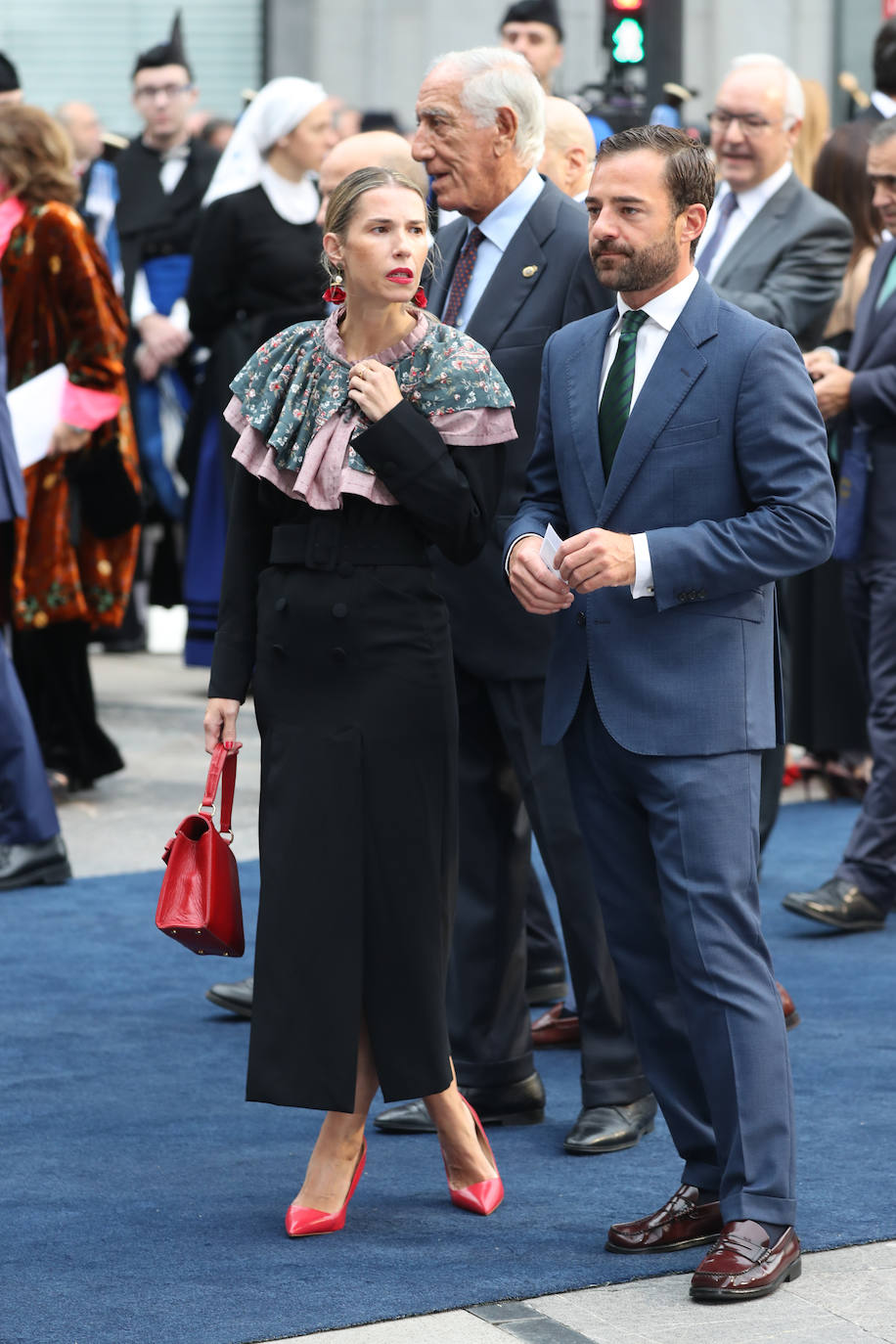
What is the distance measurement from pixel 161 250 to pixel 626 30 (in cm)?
254

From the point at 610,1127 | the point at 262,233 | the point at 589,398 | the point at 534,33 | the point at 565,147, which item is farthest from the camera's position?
the point at 534,33

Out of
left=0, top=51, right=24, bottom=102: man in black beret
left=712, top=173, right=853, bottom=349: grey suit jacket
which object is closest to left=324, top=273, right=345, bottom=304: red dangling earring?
left=712, top=173, right=853, bottom=349: grey suit jacket

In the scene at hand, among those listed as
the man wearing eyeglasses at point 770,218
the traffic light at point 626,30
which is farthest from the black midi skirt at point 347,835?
the traffic light at point 626,30

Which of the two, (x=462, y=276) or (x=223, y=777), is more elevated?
(x=462, y=276)

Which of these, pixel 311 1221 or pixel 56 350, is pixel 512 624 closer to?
pixel 311 1221

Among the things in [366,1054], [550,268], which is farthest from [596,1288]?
[550,268]

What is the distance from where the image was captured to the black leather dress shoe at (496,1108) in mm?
4777

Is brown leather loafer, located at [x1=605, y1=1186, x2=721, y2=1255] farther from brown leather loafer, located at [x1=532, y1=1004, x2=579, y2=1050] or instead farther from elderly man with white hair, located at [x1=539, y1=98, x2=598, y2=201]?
elderly man with white hair, located at [x1=539, y1=98, x2=598, y2=201]

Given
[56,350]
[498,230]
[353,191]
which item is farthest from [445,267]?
[56,350]

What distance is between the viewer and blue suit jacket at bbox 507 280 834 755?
12.0 ft

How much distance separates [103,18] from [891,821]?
16432 mm

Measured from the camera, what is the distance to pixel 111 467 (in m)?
7.83

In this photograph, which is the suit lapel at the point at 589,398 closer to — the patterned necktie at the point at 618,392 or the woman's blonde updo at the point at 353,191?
the patterned necktie at the point at 618,392

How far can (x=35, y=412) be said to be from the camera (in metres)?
7.36
